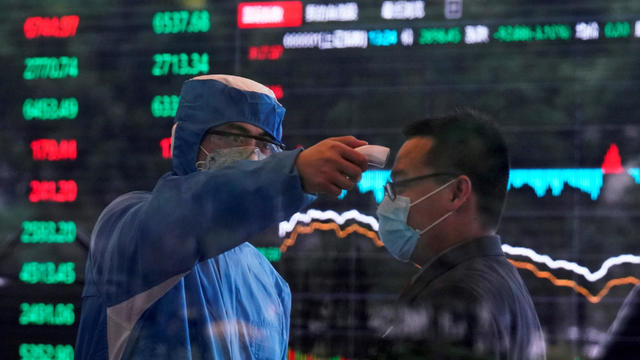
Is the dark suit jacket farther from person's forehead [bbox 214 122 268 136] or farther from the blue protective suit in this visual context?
person's forehead [bbox 214 122 268 136]

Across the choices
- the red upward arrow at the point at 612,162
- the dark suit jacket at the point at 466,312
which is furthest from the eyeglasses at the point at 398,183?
the red upward arrow at the point at 612,162

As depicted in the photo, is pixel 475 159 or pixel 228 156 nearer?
pixel 475 159

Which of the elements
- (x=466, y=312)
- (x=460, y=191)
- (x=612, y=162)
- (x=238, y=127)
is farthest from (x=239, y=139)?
(x=612, y=162)

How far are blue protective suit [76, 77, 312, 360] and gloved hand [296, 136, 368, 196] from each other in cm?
2

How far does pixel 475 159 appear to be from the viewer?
1.09 m

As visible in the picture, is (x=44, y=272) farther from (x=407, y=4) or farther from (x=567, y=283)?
(x=567, y=283)

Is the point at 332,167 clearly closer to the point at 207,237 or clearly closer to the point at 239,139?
the point at 207,237

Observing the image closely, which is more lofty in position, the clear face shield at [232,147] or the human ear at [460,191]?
the clear face shield at [232,147]

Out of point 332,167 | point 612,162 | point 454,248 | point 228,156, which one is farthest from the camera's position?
point 612,162

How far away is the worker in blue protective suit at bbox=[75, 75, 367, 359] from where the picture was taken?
0.92 m

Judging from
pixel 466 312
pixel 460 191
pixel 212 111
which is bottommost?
pixel 466 312

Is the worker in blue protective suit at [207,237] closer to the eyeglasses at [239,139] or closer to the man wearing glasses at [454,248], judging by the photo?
the eyeglasses at [239,139]

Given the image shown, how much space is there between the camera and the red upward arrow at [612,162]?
67.8 inches

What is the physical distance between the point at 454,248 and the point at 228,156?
18.3 inches
